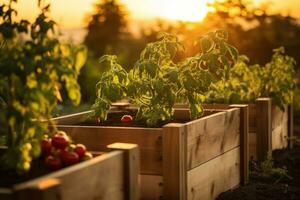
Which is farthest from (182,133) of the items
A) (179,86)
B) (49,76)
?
(49,76)

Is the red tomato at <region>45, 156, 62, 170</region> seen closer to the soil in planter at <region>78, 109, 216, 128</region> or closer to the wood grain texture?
the soil in planter at <region>78, 109, 216, 128</region>

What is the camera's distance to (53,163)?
3.04 metres

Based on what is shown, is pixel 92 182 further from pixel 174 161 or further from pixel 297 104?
pixel 297 104

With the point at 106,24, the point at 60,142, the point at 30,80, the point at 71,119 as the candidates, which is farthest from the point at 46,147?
the point at 106,24

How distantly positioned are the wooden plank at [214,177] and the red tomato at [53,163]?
45.7 inches

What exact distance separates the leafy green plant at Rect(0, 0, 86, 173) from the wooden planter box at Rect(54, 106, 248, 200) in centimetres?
106

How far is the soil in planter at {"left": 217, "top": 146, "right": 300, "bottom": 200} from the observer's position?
4.60m

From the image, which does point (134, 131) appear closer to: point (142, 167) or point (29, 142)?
point (142, 167)

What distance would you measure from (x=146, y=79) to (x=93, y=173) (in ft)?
5.41

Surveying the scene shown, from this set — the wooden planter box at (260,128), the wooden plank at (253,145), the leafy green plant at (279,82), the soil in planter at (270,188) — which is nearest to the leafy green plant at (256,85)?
the leafy green plant at (279,82)

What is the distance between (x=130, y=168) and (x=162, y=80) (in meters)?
1.33

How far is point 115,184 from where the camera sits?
3086 mm

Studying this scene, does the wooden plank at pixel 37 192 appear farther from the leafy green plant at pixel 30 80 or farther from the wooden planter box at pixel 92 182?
the leafy green plant at pixel 30 80

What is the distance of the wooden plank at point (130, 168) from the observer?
10.3 ft
